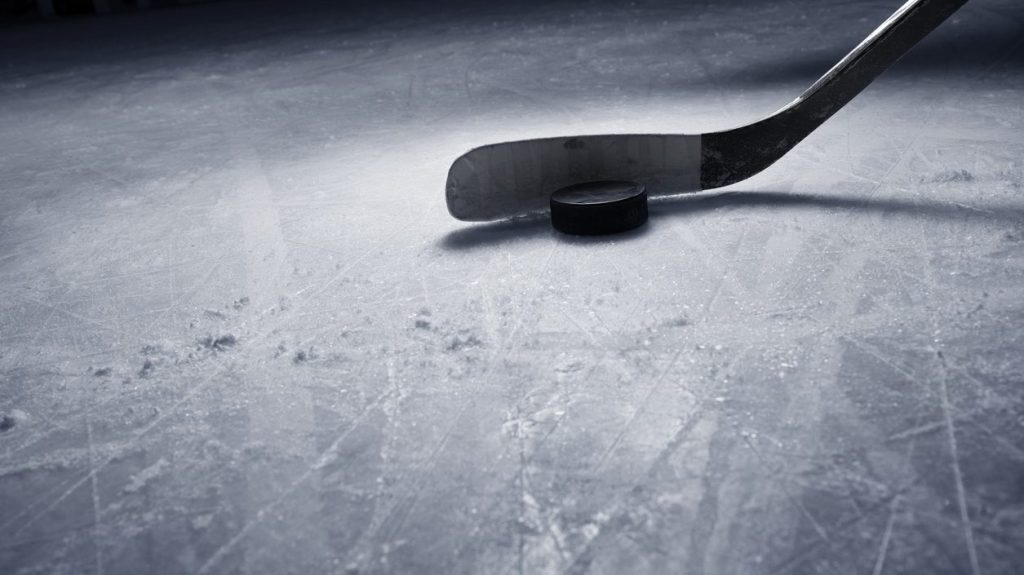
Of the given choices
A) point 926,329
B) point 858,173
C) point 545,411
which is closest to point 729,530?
point 545,411

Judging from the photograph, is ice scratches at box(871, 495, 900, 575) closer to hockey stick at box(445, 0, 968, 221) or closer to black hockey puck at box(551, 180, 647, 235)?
black hockey puck at box(551, 180, 647, 235)

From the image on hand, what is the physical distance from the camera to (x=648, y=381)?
139 cm

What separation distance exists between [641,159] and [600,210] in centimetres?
26

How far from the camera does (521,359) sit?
1497 millimetres

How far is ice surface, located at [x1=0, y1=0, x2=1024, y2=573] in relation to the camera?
1.08m

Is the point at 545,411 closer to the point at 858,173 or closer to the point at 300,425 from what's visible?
the point at 300,425

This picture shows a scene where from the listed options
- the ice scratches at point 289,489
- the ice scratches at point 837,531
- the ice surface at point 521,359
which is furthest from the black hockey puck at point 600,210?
the ice scratches at point 837,531

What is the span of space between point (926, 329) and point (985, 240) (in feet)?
1.48

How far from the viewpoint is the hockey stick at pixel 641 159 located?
2076mm

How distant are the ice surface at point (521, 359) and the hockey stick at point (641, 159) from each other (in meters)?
0.07

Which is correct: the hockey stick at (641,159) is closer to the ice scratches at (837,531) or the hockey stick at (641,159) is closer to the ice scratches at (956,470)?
the ice scratches at (956,470)

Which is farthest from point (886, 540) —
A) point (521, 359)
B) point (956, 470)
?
point (521, 359)

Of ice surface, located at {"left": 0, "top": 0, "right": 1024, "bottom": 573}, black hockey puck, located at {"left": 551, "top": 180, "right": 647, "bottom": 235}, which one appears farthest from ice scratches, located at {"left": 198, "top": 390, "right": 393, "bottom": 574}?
black hockey puck, located at {"left": 551, "top": 180, "right": 647, "bottom": 235}

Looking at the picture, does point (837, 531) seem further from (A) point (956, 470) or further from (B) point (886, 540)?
(A) point (956, 470)
